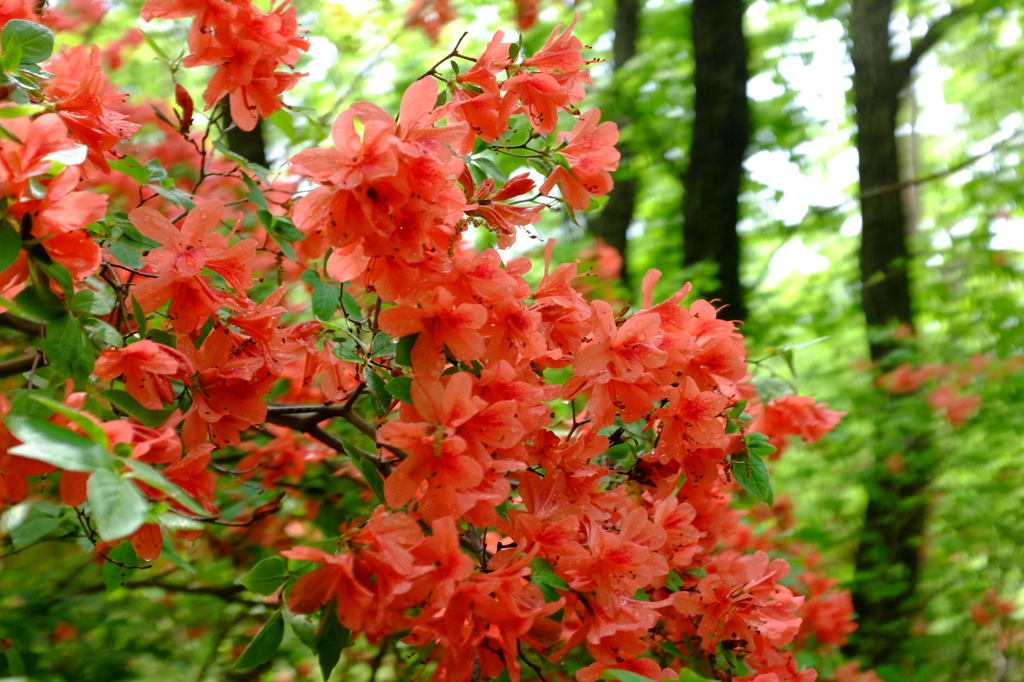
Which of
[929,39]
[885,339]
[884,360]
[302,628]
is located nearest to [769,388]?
[302,628]

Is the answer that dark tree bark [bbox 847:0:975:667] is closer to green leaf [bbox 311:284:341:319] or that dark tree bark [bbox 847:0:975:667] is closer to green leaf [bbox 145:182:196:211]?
green leaf [bbox 311:284:341:319]

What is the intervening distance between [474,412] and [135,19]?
5462 mm

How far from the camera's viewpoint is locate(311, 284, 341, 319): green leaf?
1455 millimetres

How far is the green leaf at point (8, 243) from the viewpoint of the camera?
82 centimetres

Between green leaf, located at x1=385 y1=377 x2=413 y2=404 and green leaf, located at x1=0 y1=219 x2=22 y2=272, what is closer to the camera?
green leaf, located at x1=0 y1=219 x2=22 y2=272

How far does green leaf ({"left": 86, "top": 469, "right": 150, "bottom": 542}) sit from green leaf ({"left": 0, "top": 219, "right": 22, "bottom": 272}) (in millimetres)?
294

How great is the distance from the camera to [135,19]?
17.0 ft

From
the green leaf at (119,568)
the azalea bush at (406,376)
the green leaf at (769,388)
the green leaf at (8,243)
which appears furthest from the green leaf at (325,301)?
the green leaf at (769,388)

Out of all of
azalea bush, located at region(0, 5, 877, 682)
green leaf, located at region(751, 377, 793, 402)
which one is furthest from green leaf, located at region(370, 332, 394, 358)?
green leaf, located at region(751, 377, 793, 402)

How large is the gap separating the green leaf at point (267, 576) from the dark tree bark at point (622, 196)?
4.44m

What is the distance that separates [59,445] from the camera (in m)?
0.70

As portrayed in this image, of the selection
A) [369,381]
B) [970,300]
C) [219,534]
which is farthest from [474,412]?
[970,300]

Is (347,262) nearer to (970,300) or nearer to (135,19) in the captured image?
(970,300)

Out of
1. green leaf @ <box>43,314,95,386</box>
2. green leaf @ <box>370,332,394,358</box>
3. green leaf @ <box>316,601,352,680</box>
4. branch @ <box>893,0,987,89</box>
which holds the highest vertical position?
green leaf @ <box>43,314,95,386</box>
